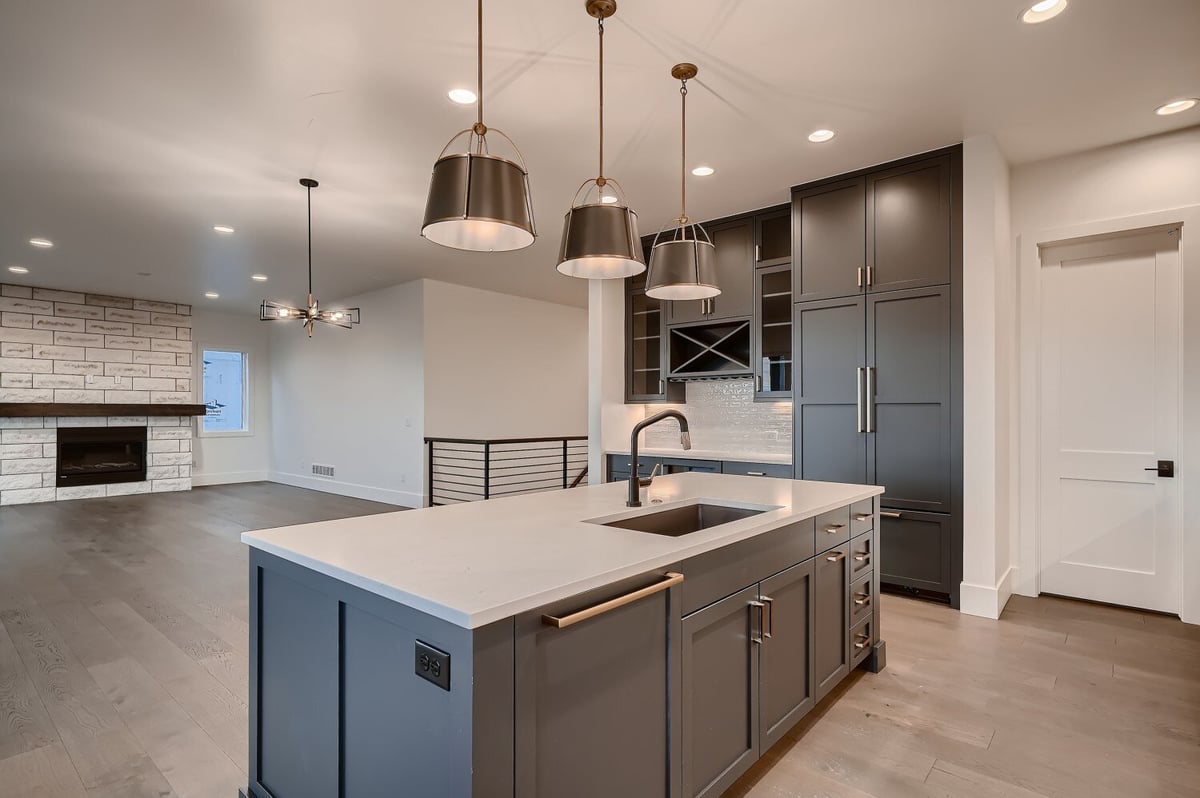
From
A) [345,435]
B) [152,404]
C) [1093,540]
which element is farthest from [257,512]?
[1093,540]

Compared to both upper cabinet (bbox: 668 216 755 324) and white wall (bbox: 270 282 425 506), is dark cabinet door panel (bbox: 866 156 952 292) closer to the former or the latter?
upper cabinet (bbox: 668 216 755 324)

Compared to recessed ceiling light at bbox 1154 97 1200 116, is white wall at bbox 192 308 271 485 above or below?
below

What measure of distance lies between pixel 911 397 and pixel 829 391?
53cm

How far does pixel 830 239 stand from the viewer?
13.8 ft

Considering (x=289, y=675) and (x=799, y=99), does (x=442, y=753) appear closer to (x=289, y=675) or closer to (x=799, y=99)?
(x=289, y=675)

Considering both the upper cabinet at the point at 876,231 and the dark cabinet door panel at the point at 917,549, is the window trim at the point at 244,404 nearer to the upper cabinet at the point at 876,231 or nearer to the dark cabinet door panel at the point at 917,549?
the upper cabinet at the point at 876,231

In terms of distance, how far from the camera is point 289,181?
4.29 metres

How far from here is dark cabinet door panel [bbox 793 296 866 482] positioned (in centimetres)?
406

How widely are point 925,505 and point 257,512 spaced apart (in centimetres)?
704

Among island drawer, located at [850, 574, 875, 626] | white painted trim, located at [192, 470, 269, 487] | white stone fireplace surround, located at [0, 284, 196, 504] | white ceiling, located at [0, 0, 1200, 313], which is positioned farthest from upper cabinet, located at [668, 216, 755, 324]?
white painted trim, located at [192, 470, 269, 487]

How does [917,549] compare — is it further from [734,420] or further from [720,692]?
[720,692]

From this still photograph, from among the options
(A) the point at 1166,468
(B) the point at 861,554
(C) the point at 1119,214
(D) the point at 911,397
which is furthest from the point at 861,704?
(C) the point at 1119,214

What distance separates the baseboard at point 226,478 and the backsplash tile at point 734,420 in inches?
305

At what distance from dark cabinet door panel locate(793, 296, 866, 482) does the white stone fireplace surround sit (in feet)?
30.3
